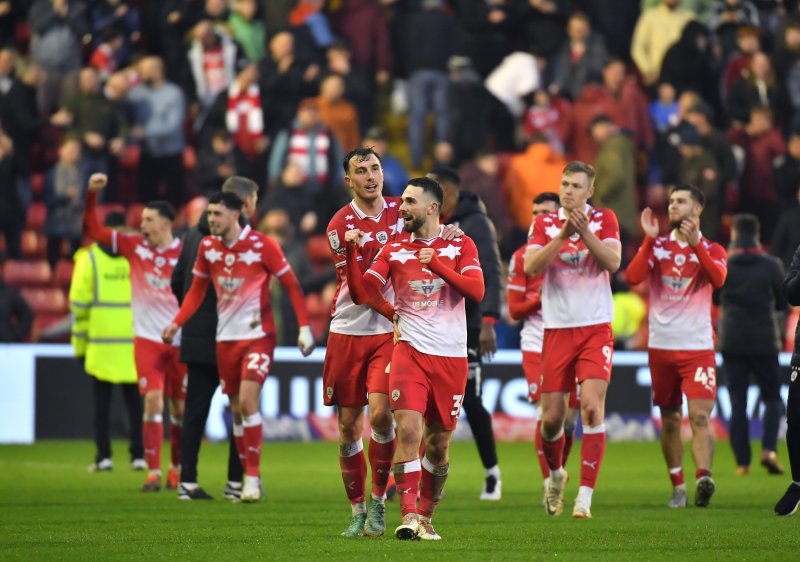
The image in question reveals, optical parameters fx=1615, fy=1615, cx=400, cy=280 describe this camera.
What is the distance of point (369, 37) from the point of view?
24609 millimetres

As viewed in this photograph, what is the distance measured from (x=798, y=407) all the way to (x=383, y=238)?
3379mm

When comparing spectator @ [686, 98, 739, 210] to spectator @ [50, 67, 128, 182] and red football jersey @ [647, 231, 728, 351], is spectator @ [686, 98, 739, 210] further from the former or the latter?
red football jersey @ [647, 231, 728, 351]

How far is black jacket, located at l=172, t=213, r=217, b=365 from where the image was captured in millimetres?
13328

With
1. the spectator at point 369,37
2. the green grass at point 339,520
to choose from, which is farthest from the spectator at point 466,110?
the green grass at point 339,520

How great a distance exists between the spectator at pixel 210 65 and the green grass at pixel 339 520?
8.05 metres

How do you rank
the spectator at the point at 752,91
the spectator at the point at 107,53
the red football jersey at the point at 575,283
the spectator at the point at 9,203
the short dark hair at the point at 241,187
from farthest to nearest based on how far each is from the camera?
the spectator at the point at 752,91
the spectator at the point at 107,53
the spectator at the point at 9,203
the short dark hair at the point at 241,187
the red football jersey at the point at 575,283

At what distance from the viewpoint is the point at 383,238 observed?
10523 mm

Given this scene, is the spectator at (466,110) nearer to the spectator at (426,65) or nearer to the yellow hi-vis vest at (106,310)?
the spectator at (426,65)

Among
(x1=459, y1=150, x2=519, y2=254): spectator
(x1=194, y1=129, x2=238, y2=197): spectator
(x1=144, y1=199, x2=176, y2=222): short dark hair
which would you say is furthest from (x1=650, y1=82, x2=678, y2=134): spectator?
(x1=144, y1=199, x2=176, y2=222): short dark hair

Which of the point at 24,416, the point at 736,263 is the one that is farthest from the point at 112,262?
the point at 736,263

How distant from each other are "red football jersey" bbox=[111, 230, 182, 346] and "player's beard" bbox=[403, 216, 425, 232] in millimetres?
5530

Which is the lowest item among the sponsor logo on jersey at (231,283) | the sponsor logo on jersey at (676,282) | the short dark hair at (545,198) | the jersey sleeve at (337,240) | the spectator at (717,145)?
the sponsor logo on jersey at (231,283)

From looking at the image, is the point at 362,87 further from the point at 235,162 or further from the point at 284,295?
the point at 284,295

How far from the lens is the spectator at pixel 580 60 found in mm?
24672
